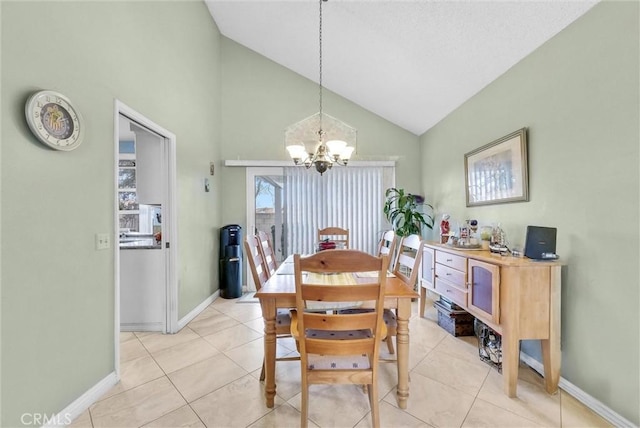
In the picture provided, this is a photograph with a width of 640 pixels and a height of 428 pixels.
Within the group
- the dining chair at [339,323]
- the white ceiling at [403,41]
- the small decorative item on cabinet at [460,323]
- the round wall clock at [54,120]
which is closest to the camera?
the dining chair at [339,323]

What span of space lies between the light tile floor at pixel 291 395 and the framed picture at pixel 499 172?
143 centimetres

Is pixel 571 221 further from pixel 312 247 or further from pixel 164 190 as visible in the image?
pixel 164 190

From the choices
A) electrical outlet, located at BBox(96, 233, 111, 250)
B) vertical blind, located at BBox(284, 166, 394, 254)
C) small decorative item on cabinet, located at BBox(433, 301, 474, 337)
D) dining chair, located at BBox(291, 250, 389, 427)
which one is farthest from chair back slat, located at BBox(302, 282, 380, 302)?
vertical blind, located at BBox(284, 166, 394, 254)

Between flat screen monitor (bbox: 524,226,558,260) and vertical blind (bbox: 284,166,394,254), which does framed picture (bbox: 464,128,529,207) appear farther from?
vertical blind (bbox: 284,166,394,254)

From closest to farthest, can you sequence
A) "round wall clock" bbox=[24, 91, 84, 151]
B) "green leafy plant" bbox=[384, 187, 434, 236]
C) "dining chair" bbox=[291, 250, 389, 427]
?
"dining chair" bbox=[291, 250, 389, 427], "round wall clock" bbox=[24, 91, 84, 151], "green leafy plant" bbox=[384, 187, 434, 236]

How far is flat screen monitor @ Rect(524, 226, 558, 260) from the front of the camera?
1.81 metres

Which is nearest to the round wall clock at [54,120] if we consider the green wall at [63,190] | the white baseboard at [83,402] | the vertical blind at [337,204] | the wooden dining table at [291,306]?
the green wall at [63,190]

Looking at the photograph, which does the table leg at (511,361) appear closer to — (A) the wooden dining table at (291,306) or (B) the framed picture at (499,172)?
(A) the wooden dining table at (291,306)

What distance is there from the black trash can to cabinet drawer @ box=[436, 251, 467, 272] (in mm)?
2747

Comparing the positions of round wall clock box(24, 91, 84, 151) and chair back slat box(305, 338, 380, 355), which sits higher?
round wall clock box(24, 91, 84, 151)

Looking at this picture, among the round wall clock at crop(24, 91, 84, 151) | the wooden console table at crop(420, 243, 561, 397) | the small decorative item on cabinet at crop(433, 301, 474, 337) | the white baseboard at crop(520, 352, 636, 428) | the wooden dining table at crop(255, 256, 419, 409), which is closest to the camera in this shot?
the round wall clock at crop(24, 91, 84, 151)

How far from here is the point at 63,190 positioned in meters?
1.58

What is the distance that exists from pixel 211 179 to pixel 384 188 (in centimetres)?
268

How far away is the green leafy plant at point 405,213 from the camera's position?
3.74m
